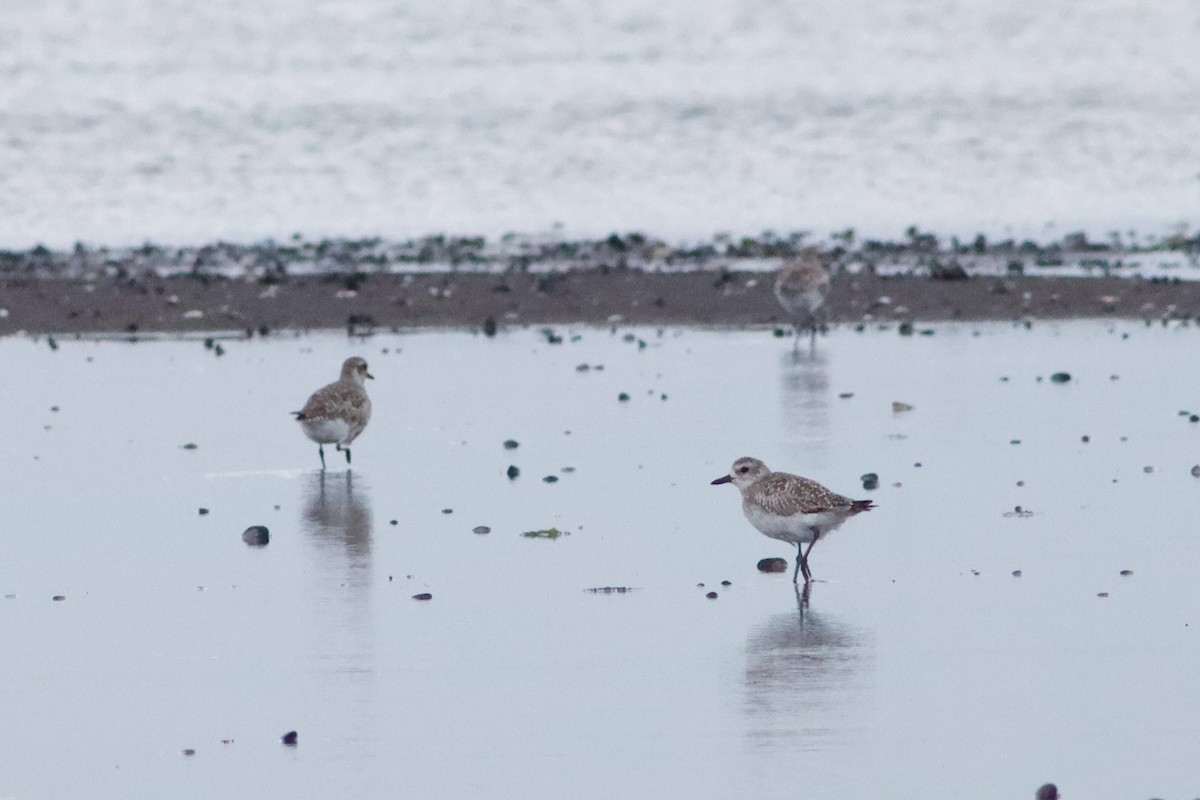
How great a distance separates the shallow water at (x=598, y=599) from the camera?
8.41m

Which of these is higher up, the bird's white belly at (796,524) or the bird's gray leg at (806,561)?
the bird's white belly at (796,524)

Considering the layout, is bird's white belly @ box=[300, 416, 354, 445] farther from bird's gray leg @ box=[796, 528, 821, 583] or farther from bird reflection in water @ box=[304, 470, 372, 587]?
bird's gray leg @ box=[796, 528, 821, 583]

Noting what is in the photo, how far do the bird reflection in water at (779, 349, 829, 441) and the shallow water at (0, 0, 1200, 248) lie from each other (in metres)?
17.3

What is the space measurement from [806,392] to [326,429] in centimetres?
590

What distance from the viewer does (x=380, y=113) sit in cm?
5553

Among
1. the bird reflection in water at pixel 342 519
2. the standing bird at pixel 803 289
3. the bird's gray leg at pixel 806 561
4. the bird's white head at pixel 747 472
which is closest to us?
the bird's gray leg at pixel 806 561

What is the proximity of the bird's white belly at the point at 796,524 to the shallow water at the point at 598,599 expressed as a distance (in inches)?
10.3

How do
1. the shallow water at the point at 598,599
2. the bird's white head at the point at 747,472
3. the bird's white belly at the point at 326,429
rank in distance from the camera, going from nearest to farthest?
the shallow water at the point at 598,599
the bird's white head at the point at 747,472
the bird's white belly at the point at 326,429

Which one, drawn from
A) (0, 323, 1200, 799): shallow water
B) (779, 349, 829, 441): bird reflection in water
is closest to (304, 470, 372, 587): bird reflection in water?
(0, 323, 1200, 799): shallow water

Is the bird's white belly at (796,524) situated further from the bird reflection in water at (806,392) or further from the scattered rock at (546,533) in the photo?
the bird reflection in water at (806,392)

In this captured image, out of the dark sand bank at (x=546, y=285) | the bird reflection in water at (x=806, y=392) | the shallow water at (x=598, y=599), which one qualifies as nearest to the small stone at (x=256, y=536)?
the shallow water at (x=598, y=599)

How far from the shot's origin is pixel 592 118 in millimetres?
54562

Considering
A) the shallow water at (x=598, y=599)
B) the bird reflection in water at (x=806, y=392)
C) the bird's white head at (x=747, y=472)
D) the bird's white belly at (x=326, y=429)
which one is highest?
the bird's white head at (x=747, y=472)

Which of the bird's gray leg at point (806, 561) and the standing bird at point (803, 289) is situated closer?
the bird's gray leg at point (806, 561)
